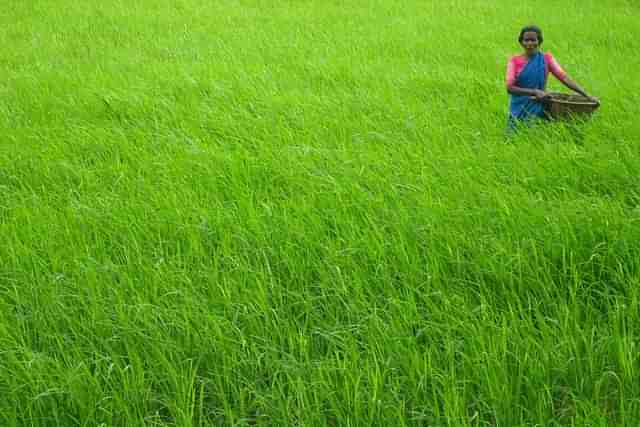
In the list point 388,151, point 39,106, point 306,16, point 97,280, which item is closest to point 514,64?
point 388,151

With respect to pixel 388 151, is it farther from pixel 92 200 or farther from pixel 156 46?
pixel 156 46

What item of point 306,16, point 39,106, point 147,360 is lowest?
point 147,360

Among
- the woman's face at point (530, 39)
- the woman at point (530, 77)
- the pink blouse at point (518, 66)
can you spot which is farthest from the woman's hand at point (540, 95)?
the woman's face at point (530, 39)

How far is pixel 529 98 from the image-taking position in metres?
3.67

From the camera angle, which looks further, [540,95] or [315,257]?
[540,95]

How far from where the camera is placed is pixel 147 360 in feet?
6.17

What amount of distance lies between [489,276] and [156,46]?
221 inches

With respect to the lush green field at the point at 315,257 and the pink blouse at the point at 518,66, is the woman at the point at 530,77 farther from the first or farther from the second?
the lush green field at the point at 315,257

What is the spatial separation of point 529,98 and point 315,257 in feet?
6.58

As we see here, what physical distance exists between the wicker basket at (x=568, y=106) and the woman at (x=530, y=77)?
5cm

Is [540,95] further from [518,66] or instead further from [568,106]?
[518,66]

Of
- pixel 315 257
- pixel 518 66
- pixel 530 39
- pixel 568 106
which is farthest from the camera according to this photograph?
pixel 518 66

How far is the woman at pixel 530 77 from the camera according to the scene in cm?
354

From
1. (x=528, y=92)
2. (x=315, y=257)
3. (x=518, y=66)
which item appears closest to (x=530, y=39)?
(x=518, y=66)
